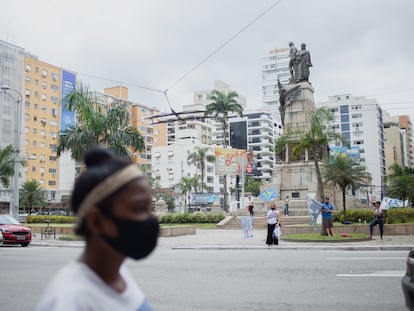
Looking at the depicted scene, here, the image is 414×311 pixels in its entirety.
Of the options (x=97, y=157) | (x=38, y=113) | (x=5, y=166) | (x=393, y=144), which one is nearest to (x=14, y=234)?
(x=97, y=157)

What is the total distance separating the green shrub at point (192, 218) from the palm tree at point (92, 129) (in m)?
13.2

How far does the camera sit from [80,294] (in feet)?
4.69

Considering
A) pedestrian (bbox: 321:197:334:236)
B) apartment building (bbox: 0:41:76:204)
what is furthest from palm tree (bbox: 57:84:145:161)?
apartment building (bbox: 0:41:76:204)

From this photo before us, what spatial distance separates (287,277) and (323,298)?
217cm

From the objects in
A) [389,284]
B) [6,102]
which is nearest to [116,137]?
[389,284]

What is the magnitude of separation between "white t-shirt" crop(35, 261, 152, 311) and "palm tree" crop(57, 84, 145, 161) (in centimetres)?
2424

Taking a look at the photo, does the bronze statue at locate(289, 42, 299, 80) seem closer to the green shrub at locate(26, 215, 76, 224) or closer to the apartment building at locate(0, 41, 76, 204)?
the green shrub at locate(26, 215, 76, 224)

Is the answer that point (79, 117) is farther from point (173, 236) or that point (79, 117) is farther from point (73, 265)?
point (73, 265)

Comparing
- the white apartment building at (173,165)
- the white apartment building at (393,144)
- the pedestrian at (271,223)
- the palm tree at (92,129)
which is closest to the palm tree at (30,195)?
the palm tree at (92,129)

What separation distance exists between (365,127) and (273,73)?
50.0 metres

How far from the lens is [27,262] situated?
523 inches

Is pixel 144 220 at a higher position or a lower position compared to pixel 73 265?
higher

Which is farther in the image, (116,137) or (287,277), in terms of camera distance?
(116,137)

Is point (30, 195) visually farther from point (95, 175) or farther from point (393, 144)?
point (393, 144)
